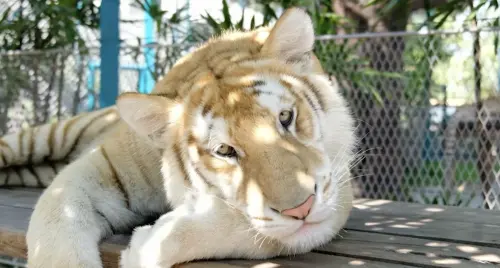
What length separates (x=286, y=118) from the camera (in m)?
1.47

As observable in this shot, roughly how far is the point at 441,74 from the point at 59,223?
2169 millimetres

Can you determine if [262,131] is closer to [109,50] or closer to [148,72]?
[109,50]

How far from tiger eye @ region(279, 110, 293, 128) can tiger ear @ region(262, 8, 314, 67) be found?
30 cm

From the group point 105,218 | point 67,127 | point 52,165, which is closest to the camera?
point 105,218

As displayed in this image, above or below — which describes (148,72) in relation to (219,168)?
above

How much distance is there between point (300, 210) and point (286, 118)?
0.97 feet

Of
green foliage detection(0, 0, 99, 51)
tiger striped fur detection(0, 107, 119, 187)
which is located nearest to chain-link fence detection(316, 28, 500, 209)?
tiger striped fur detection(0, 107, 119, 187)

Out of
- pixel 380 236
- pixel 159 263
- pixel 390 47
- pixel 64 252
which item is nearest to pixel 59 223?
pixel 64 252

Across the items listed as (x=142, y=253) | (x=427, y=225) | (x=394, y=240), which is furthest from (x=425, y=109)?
(x=142, y=253)

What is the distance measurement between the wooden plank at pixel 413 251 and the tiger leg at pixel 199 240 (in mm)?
250

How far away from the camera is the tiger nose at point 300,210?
4.10 feet

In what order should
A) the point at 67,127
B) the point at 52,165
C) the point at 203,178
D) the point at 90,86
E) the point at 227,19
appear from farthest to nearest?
the point at 227,19 < the point at 90,86 < the point at 52,165 < the point at 67,127 < the point at 203,178

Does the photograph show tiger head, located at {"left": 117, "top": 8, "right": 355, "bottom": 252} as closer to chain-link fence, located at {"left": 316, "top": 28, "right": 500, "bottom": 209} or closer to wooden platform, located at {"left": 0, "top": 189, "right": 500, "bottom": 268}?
wooden platform, located at {"left": 0, "top": 189, "right": 500, "bottom": 268}

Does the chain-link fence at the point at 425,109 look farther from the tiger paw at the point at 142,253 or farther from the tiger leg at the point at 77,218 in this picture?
the tiger paw at the point at 142,253
